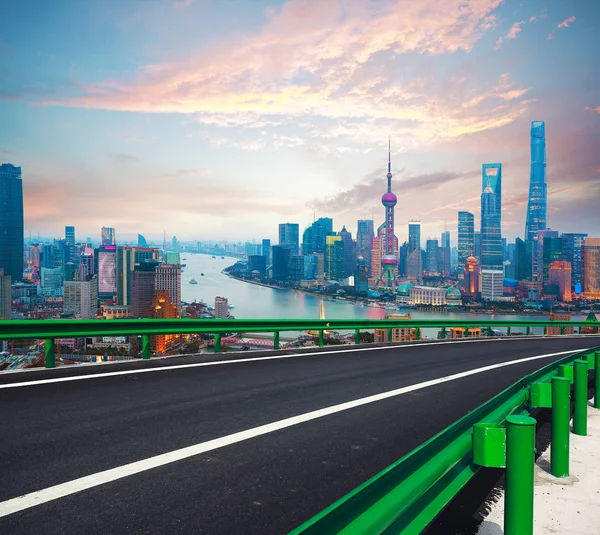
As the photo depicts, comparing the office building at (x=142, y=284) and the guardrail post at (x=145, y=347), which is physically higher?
the guardrail post at (x=145, y=347)

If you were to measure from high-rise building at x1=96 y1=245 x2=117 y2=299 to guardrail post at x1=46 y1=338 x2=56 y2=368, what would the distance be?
126m

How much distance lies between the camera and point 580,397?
491cm

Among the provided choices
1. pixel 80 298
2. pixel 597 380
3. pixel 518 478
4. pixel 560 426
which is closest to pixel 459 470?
pixel 518 478

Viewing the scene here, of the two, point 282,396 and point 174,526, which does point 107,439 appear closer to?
point 174,526

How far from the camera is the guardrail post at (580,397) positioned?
487cm

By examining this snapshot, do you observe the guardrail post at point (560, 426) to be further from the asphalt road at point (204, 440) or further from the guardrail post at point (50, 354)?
the guardrail post at point (50, 354)

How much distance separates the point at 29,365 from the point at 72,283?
105946 millimetres

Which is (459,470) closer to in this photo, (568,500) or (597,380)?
(568,500)

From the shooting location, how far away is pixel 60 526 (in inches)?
113

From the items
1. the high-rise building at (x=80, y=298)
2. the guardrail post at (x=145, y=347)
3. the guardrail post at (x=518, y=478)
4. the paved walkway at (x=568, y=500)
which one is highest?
the guardrail post at (x=518, y=478)

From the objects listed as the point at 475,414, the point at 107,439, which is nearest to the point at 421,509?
the point at 475,414

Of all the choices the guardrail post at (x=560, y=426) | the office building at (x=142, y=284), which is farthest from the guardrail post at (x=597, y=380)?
the office building at (x=142, y=284)

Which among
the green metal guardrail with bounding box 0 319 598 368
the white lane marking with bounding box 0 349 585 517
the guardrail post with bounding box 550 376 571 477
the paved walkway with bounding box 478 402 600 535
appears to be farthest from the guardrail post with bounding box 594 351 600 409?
the green metal guardrail with bounding box 0 319 598 368

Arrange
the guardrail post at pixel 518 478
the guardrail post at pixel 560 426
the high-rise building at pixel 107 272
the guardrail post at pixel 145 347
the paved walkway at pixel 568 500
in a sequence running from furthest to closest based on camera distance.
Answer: the high-rise building at pixel 107 272
the guardrail post at pixel 145 347
the guardrail post at pixel 560 426
the paved walkway at pixel 568 500
the guardrail post at pixel 518 478
